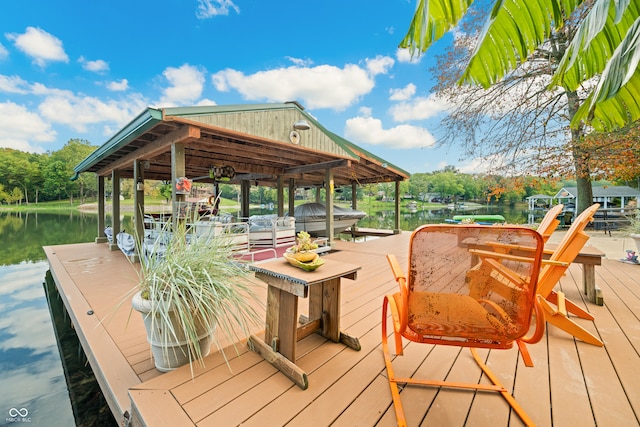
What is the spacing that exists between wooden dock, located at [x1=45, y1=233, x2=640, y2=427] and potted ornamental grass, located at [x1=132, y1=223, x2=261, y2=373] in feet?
0.60

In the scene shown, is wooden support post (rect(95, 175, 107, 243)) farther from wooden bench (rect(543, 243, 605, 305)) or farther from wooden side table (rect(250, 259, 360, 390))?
wooden bench (rect(543, 243, 605, 305))

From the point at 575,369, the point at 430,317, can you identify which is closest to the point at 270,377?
the point at 430,317

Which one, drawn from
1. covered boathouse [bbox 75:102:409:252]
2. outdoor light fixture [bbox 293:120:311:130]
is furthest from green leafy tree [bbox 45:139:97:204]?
outdoor light fixture [bbox 293:120:311:130]

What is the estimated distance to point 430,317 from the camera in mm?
1373

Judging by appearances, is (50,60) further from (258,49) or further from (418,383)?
(418,383)

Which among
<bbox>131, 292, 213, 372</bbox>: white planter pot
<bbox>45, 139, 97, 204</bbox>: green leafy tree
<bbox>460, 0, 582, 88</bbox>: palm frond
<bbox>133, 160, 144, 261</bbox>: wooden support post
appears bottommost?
<bbox>131, 292, 213, 372</bbox>: white planter pot

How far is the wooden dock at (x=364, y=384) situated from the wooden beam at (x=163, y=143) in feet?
8.94

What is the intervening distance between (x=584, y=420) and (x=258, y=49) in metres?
22.4

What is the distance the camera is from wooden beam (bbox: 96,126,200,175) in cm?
402

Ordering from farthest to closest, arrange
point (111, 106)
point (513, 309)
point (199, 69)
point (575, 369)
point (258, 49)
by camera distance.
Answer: point (111, 106)
point (199, 69)
point (258, 49)
point (575, 369)
point (513, 309)

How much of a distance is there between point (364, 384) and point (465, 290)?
907mm

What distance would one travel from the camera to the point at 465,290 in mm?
1330

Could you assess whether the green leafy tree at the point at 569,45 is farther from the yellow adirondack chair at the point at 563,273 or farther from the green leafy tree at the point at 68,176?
the green leafy tree at the point at 68,176

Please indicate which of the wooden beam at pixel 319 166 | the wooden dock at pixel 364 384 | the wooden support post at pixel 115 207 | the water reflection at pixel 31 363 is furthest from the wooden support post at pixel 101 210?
the wooden dock at pixel 364 384
